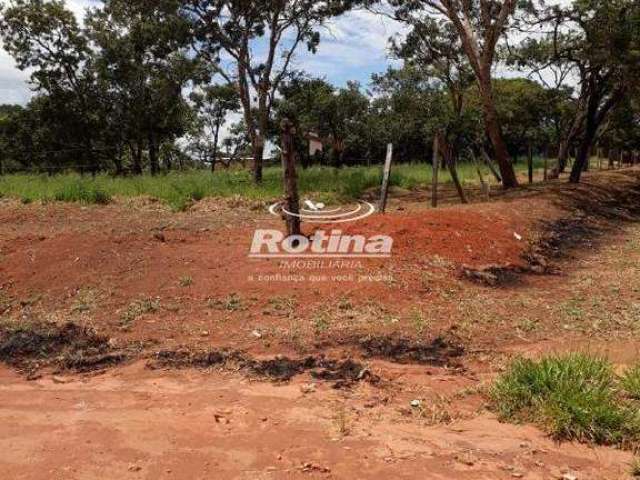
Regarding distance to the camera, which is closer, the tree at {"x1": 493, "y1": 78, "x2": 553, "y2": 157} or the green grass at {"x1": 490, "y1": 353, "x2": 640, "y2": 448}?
the green grass at {"x1": 490, "y1": 353, "x2": 640, "y2": 448}

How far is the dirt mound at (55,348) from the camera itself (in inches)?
184

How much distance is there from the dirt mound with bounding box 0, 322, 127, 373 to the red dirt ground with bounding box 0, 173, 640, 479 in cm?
17

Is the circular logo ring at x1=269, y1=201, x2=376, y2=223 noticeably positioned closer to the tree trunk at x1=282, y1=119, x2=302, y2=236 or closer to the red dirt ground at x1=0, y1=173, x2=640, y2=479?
the red dirt ground at x1=0, y1=173, x2=640, y2=479

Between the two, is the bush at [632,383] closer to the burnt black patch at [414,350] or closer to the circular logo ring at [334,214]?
the burnt black patch at [414,350]

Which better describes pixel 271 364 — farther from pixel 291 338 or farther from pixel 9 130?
pixel 9 130

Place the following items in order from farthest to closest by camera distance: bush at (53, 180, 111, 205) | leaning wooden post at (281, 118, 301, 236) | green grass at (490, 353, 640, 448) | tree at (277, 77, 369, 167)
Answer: tree at (277, 77, 369, 167)
bush at (53, 180, 111, 205)
leaning wooden post at (281, 118, 301, 236)
green grass at (490, 353, 640, 448)

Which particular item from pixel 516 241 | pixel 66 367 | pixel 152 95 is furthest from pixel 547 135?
pixel 66 367

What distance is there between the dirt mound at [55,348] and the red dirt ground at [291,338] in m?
0.17

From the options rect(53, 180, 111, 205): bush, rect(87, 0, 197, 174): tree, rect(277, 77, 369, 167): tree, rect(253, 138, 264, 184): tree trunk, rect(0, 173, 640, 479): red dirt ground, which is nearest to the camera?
rect(0, 173, 640, 479): red dirt ground

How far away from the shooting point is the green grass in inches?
131

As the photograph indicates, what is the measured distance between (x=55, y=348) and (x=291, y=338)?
193cm

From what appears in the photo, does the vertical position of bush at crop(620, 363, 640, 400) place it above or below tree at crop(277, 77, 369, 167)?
below

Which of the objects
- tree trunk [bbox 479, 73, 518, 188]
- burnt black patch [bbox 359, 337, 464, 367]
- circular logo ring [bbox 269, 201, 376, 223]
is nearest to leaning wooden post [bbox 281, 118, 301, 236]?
circular logo ring [bbox 269, 201, 376, 223]

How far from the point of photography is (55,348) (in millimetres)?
4957
